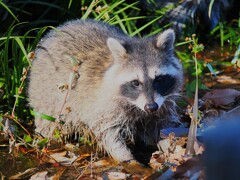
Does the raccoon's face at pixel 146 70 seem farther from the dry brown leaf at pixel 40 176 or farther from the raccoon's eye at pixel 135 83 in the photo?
the dry brown leaf at pixel 40 176

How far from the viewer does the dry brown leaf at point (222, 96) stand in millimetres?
4555

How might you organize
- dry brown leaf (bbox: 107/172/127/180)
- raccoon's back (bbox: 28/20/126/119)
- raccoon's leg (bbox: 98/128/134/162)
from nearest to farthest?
dry brown leaf (bbox: 107/172/127/180)
raccoon's leg (bbox: 98/128/134/162)
raccoon's back (bbox: 28/20/126/119)

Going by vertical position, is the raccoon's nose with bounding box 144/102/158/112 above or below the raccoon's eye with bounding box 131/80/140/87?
below

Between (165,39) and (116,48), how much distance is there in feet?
1.24

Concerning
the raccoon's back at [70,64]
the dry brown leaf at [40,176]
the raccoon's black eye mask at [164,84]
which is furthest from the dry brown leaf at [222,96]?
the dry brown leaf at [40,176]

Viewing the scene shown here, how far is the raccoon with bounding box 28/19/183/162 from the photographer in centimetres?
372

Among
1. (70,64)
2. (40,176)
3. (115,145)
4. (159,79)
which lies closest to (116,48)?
(159,79)

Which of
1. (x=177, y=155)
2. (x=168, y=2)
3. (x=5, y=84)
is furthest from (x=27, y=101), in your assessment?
(x=168, y=2)

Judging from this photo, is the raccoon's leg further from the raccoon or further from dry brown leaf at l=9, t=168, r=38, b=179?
dry brown leaf at l=9, t=168, r=38, b=179

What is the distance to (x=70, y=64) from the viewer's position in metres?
4.20

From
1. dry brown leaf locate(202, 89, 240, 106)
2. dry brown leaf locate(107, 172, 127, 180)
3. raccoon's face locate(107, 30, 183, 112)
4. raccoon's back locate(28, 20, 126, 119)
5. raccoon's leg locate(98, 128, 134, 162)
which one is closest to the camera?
dry brown leaf locate(107, 172, 127, 180)

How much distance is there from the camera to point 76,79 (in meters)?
4.11

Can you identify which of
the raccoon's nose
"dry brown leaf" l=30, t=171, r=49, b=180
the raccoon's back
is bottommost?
"dry brown leaf" l=30, t=171, r=49, b=180

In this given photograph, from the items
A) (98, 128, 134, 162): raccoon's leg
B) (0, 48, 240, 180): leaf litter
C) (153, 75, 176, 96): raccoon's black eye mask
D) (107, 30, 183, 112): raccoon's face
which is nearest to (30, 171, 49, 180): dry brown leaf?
(0, 48, 240, 180): leaf litter
